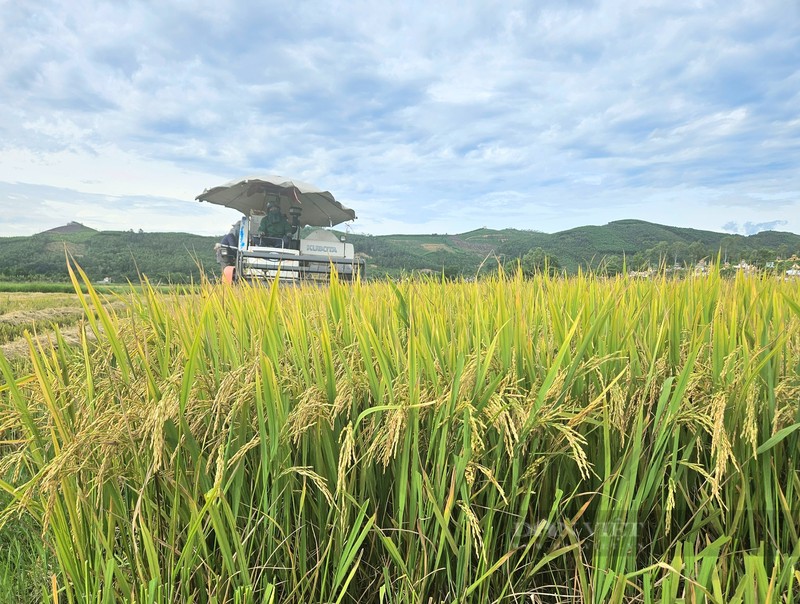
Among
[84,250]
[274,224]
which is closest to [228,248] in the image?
[274,224]

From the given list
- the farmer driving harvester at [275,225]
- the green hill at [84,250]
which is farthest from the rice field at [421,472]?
the green hill at [84,250]

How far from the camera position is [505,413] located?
3.51ft

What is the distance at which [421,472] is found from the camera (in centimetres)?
125

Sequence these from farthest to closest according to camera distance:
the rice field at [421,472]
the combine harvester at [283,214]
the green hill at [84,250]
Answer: the green hill at [84,250], the combine harvester at [283,214], the rice field at [421,472]

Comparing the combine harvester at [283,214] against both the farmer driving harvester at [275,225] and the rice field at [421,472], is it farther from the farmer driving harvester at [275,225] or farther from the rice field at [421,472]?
the rice field at [421,472]

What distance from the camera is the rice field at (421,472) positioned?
114 centimetres

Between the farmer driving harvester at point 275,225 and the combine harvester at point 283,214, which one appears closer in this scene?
the combine harvester at point 283,214

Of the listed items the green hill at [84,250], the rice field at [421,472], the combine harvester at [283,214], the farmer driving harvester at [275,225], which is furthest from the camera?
the green hill at [84,250]

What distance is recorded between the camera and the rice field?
3.75ft

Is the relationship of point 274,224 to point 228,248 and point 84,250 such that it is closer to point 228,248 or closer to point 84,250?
point 228,248

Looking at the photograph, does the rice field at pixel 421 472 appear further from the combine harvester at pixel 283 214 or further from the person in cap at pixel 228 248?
the person in cap at pixel 228 248

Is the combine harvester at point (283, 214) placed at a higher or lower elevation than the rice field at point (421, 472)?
higher

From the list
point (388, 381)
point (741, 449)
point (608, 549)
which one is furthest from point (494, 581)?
point (741, 449)

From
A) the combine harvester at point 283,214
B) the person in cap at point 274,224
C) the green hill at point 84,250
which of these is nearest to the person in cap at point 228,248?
the combine harvester at point 283,214
